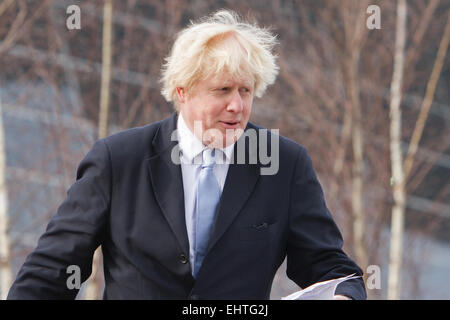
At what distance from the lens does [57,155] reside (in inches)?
398

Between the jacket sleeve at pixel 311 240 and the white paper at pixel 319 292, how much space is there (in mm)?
159

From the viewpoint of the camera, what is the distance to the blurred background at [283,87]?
29.3 feet

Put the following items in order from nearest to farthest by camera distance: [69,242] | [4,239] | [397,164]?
[69,242] < [4,239] < [397,164]

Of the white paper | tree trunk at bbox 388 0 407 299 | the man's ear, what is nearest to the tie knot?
the man's ear

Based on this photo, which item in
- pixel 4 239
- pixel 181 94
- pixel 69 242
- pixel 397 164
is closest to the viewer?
pixel 69 242

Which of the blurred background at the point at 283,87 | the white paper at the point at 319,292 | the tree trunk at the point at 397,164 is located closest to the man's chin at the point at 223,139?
the white paper at the point at 319,292

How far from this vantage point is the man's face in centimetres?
281

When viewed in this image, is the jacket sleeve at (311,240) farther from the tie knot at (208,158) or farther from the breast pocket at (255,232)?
the tie knot at (208,158)

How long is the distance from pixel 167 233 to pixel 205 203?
0.17 meters

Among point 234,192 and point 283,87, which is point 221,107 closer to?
point 234,192

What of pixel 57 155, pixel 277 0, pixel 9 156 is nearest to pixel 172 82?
pixel 57 155

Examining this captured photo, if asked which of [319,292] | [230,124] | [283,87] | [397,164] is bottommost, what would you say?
[397,164]

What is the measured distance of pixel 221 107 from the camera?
9.27ft

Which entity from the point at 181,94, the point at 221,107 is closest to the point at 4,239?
the point at 181,94
